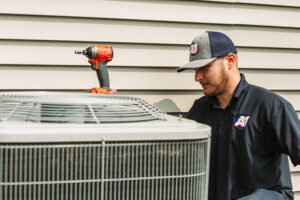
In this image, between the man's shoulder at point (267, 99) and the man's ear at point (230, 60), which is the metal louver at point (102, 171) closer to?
the man's shoulder at point (267, 99)

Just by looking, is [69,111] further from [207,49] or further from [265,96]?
[265,96]

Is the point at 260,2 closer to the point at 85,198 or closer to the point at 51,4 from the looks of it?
the point at 51,4

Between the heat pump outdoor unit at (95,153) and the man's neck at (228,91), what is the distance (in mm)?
798

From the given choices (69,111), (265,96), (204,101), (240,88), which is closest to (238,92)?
(240,88)

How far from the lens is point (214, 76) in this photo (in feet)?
7.64

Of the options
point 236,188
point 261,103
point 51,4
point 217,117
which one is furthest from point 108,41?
point 236,188

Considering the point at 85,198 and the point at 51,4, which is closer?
the point at 85,198

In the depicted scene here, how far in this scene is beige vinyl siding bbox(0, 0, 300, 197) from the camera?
2.48 m

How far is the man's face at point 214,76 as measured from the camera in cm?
232

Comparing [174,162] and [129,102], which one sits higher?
[129,102]

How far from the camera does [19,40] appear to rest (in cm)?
247

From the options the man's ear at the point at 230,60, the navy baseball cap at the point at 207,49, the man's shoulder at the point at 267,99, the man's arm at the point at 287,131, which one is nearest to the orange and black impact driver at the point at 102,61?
the navy baseball cap at the point at 207,49

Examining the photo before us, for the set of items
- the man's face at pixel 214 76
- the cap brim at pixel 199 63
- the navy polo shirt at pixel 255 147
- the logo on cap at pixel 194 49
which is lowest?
the navy polo shirt at pixel 255 147

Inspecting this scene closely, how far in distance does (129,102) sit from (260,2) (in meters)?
1.75
